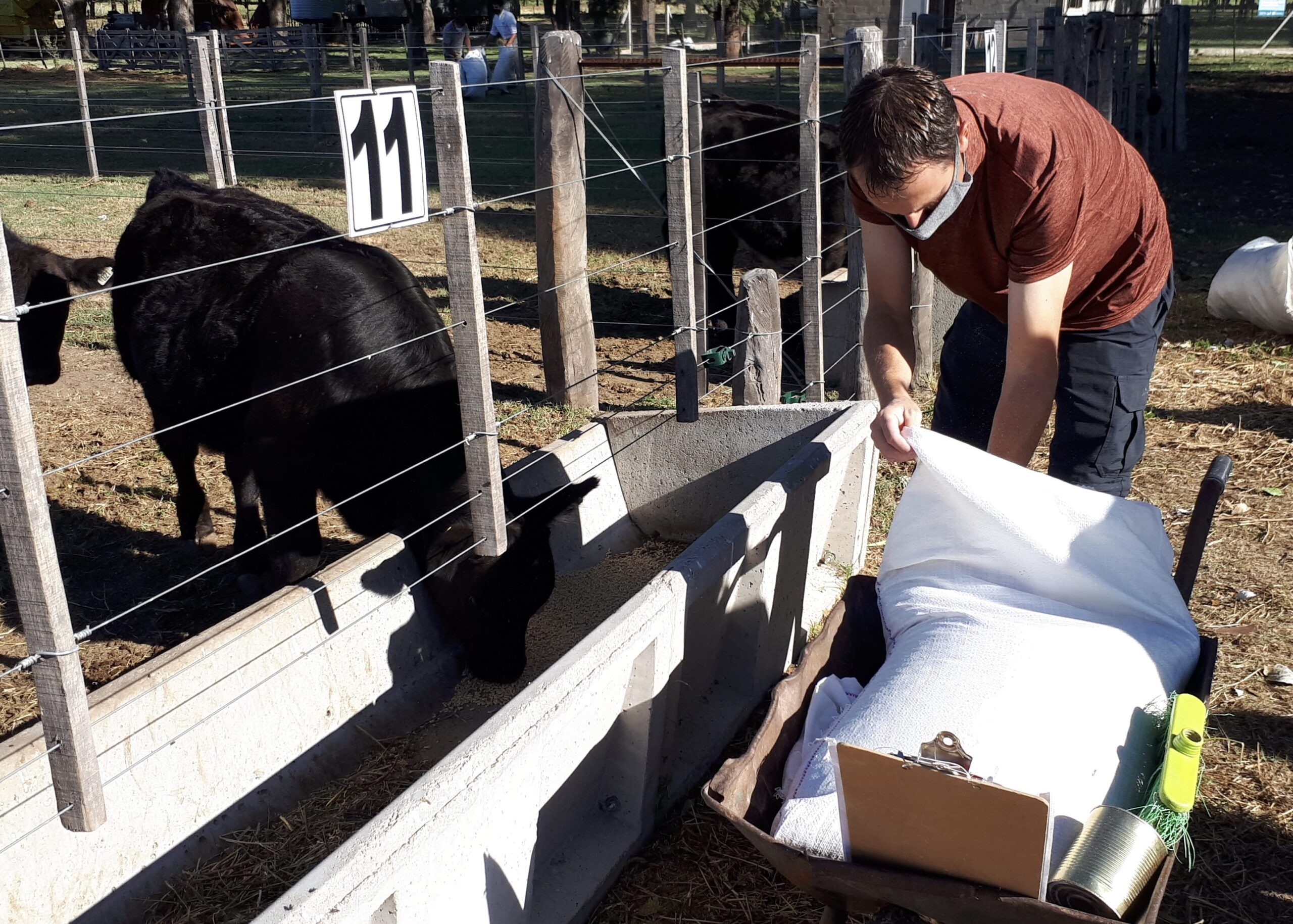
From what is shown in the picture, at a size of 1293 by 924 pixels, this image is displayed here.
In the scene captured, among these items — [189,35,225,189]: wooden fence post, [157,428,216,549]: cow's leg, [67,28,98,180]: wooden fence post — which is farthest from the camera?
[67,28,98,180]: wooden fence post

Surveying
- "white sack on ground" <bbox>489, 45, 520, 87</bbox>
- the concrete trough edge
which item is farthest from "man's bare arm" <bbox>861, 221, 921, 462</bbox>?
"white sack on ground" <bbox>489, 45, 520, 87</bbox>

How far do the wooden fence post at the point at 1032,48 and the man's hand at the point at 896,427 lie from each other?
6.52 m

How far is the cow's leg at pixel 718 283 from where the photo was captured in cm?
783

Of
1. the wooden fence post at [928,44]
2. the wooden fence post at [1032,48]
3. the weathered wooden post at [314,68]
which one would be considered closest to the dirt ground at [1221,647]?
the wooden fence post at [1032,48]

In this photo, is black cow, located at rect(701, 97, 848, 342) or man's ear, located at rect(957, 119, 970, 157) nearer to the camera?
man's ear, located at rect(957, 119, 970, 157)

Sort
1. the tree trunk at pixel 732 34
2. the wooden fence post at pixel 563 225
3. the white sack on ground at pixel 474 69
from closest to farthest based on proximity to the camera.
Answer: the wooden fence post at pixel 563 225 < the white sack on ground at pixel 474 69 < the tree trunk at pixel 732 34

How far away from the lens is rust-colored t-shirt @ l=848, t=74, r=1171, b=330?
2457 millimetres

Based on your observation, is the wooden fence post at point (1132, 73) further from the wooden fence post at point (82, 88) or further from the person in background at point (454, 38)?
the wooden fence post at point (82, 88)

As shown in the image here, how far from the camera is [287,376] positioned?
414 cm

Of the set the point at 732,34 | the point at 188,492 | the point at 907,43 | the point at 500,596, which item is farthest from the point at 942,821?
the point at 732,34

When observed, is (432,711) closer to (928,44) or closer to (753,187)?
(753,187)

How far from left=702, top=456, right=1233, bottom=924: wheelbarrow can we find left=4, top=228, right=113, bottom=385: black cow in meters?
4.79

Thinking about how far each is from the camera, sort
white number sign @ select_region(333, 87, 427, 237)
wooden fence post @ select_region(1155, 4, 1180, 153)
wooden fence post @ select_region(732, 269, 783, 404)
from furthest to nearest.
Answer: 1. wooden fence post @ select_region(1155, 4, 1180, 153)
2. wooden fence post @ select_region(732, 269, 783, 404)
3. white number sign @ select_region(333, 87, 427, 237)

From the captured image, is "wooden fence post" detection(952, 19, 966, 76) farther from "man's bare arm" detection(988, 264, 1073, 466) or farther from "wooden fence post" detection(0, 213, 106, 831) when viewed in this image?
"wooden fence post" detection(0, 213, 106, 831)
